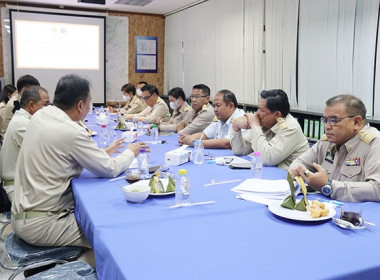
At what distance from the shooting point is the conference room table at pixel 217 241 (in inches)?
43.4

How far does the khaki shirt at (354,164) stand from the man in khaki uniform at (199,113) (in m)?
2.00

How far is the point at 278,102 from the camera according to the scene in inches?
105

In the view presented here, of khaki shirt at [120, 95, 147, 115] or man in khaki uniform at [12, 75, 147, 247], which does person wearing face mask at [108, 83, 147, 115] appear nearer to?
khaki shirt at [120, 95, 147, 115]

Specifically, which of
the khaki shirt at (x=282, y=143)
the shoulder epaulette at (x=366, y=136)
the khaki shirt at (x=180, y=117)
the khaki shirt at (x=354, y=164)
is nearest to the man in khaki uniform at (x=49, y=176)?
the khaki shirt at (x=282, y=143)

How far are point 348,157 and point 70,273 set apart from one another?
1465 millimetres

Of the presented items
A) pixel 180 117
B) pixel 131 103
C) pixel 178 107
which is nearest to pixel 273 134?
pixel 180 117

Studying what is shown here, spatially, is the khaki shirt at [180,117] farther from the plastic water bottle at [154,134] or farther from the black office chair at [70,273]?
the black office chair at [70,273]

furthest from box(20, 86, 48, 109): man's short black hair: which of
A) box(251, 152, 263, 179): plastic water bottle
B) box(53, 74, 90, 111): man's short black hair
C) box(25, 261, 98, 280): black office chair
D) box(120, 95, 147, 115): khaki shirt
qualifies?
box(120, 95, 147, 115): khaki shirt

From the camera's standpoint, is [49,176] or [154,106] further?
[154,106]

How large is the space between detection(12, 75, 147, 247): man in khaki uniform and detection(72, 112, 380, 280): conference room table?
0.16 meters

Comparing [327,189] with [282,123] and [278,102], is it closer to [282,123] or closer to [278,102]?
[282,123]

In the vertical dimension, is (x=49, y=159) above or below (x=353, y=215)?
above

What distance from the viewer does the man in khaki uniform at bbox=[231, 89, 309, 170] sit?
8.25 ft

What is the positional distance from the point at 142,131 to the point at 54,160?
2.25 m
